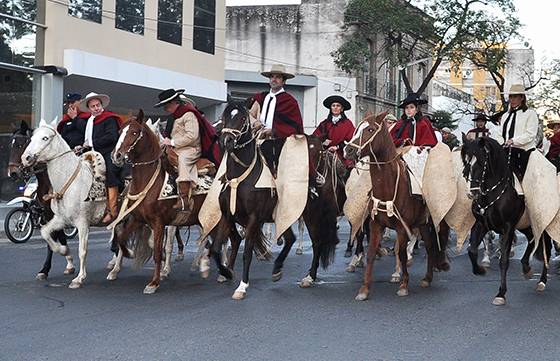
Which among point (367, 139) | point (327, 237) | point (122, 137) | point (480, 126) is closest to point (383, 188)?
point (367, 139)

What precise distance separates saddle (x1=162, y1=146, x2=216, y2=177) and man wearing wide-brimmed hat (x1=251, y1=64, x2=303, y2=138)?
1.01 meters

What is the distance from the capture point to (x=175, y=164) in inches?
424

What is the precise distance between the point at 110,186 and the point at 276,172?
2317 millimetres

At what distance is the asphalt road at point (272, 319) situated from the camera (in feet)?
23.0

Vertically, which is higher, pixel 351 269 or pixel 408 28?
pixel 408 28

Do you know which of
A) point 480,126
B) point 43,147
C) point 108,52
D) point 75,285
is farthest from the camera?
point 108,52

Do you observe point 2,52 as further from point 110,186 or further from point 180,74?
point 110,186

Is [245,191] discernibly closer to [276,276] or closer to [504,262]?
[276,276]

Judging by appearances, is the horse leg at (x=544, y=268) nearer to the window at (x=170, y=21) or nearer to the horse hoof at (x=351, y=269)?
the horse hoof at (x=351, y=269)

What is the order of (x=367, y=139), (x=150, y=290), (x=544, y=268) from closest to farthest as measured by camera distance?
(x=367, y=139) < (x=150, y=290) < (x=544, y=268)

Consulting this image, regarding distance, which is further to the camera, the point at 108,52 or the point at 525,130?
the point at 108,52

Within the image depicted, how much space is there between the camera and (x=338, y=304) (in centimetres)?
926

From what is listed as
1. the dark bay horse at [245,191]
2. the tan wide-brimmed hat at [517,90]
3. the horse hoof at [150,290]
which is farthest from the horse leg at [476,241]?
the horse hoof at [150,290]

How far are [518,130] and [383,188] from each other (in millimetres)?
2143
